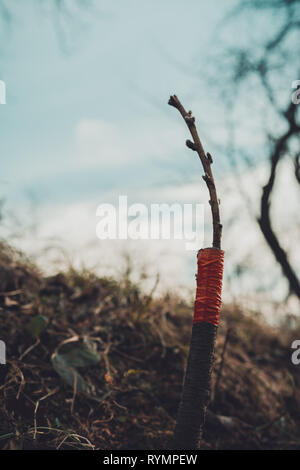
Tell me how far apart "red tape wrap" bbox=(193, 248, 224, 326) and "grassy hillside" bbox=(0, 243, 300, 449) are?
726 millimetres

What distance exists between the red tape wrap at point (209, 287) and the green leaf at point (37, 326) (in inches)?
45.7

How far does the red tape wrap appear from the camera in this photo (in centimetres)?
158

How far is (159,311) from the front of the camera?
326cm

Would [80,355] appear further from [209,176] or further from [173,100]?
[173,100]

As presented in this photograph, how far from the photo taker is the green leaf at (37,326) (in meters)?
2.39

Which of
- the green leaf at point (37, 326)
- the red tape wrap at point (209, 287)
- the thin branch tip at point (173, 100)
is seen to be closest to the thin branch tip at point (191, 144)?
the thin branch tip at point (173, 100)

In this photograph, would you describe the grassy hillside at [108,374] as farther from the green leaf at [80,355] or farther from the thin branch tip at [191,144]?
the thin branch tip at [191,144]

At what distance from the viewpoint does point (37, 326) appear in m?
2.40

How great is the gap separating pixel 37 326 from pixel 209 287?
1.26m

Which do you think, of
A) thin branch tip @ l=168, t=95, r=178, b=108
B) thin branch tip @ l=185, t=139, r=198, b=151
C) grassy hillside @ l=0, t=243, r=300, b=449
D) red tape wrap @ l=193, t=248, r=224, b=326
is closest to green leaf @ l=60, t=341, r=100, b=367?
grassy hillside @ l=0, t=243, r=300, b=449

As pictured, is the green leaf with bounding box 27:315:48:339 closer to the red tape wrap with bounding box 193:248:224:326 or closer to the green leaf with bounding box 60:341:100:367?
the green leaf with bounding box 60:341:100:367

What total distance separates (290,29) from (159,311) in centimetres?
487
